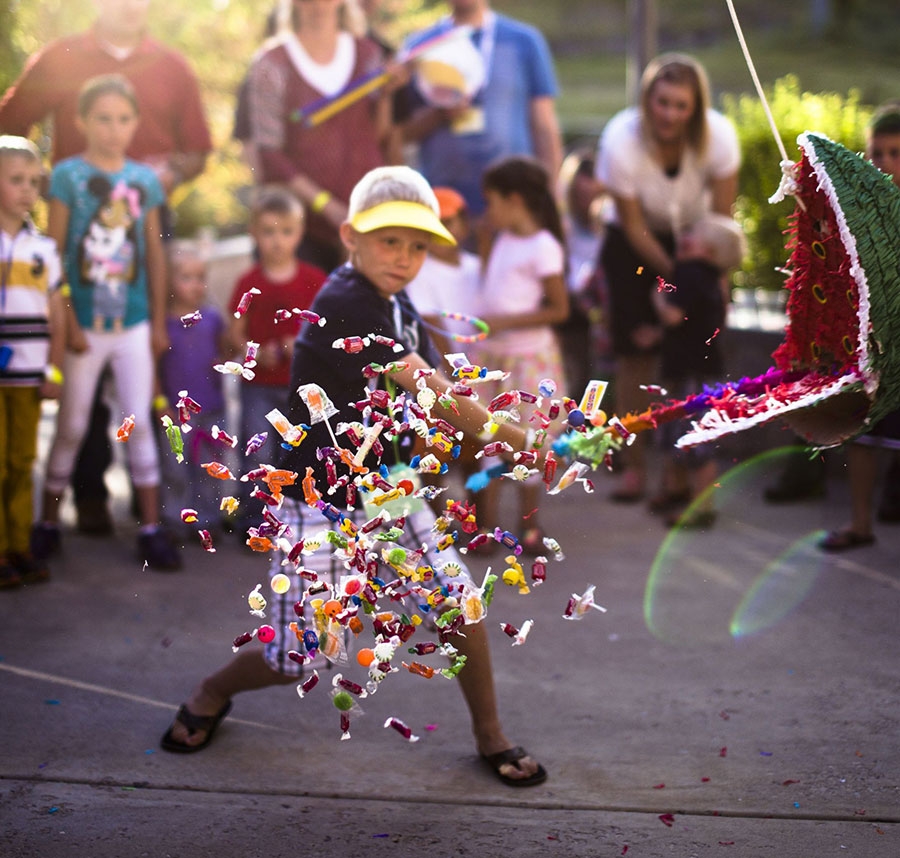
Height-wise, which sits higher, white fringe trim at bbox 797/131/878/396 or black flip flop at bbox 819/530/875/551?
white fringe trim at bbox 797/131/878/396

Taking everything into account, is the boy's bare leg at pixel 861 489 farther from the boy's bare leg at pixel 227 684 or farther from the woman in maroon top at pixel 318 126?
the boy's bare leg at pixel 227 684

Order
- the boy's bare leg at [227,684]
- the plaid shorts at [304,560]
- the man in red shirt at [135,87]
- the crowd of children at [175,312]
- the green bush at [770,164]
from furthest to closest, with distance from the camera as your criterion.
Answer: the green bush at [770,164]
the man in red shirt at [135,87]
the crowd of children at [175,312]
the boy's bare leg at [227,684]
the plaid shorts at [304,560]

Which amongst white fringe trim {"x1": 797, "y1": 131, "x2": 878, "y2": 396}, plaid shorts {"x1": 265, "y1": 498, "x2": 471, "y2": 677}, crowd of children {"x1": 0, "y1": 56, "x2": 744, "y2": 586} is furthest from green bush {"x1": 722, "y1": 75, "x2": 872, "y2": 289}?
plaid shorts {"x1": 265, "y1": 498, "x2": 471, "y2": 677}

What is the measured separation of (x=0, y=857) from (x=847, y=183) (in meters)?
2.27

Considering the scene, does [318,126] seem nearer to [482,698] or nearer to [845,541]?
[845,541]

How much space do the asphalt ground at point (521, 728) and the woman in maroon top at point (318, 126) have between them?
5.13 ft

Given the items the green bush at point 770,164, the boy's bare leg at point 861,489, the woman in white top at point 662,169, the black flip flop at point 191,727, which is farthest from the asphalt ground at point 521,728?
the green bush at point 770,164

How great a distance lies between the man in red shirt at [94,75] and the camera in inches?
194

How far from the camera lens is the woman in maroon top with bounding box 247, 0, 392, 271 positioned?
5320 millimetres

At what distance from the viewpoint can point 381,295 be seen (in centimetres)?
294

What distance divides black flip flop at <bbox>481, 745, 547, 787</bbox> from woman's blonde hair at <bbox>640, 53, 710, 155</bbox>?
124 inches

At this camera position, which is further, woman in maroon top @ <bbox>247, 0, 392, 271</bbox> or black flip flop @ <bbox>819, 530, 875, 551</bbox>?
woman in maroon top @ <bbox>247, 0, 392, 271</bbox>

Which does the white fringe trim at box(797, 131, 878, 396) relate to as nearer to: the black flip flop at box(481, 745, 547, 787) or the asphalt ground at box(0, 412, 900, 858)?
the asphalt ground at box(0, 412, 900, 858)

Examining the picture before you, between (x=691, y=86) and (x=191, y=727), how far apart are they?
343cm
